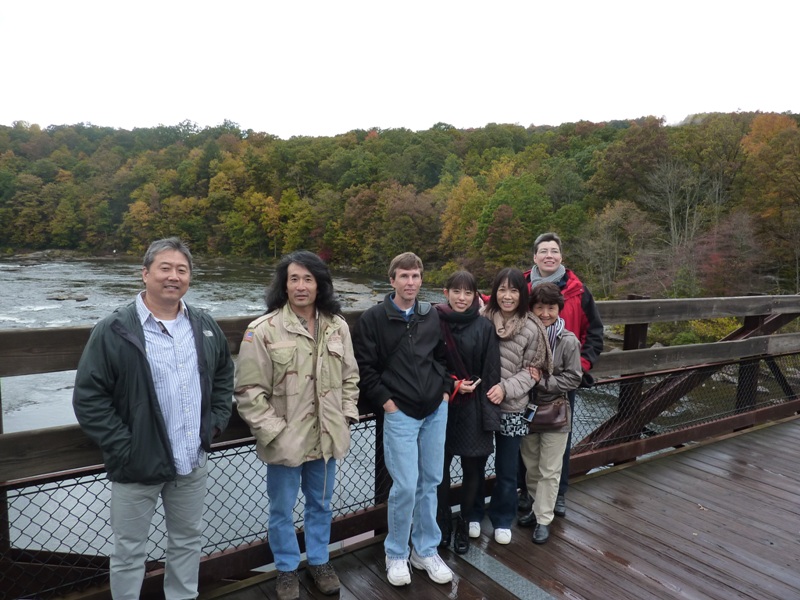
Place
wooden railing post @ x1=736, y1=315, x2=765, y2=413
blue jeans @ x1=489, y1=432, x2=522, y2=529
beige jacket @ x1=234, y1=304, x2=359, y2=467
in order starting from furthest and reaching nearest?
wooden railing post @ x1=736, y1=315, x2=765, y2=413 < blue jeans @ x1=489, y1=432, x2=522, y2=529 < beige jacket @ x1=234, y1=304, x2=359, y2=467

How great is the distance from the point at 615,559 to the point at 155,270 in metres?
2.61

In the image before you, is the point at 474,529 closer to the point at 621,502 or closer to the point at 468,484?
the point at 468,484

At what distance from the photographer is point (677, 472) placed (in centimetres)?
384

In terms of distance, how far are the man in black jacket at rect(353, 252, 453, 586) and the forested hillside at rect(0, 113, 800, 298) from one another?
25212 mm

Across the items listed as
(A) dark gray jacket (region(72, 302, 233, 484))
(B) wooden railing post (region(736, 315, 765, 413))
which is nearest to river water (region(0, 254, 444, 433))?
(A) dark gray jacket (region(72, 302, 233, 484))

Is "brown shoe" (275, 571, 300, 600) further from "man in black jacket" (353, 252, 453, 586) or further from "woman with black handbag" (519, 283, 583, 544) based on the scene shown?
"woman with black handbag" (519, 283, 583, 544)

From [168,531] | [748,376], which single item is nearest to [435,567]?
[168,531]

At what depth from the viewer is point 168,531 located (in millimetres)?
2039

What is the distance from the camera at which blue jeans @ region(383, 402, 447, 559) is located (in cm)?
240

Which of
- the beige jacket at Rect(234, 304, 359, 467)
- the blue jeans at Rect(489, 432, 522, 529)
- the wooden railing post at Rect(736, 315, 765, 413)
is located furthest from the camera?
the wooden railing post at Rect(736, 315, 765, 413)

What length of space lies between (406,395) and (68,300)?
25.6 metres

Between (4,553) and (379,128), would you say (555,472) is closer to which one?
(4,553)

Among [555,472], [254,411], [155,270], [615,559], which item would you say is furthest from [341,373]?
[615,559]

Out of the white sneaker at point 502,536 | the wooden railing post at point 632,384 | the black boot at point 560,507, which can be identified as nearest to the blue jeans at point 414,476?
the white sneaker at point 502,536
